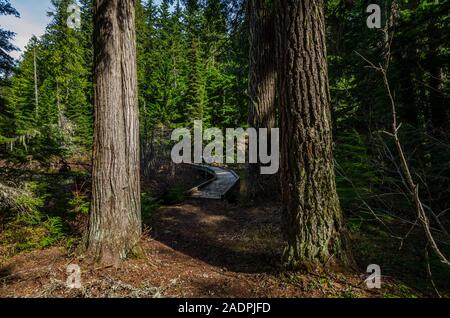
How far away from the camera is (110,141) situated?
3773 mm

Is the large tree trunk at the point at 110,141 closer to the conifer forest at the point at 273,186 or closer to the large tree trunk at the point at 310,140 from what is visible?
the conifer forest at the point at 273,186

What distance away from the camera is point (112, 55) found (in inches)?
149

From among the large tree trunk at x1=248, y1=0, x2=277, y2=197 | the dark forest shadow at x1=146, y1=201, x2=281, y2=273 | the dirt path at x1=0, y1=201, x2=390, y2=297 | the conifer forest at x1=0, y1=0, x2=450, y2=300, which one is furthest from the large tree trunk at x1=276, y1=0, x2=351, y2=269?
the large tree trunk at x1=248, y1=0, x2=277, y2=197

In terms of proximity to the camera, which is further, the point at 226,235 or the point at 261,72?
the point at 261,72

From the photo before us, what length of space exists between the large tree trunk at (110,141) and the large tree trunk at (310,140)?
8.09 ft

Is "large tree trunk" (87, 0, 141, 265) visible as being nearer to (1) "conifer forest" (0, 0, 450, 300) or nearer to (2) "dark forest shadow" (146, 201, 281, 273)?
(1) "conifer forest" (0, 0, 450, 300)

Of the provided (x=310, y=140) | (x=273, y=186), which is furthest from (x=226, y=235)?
(x=310, y=140)

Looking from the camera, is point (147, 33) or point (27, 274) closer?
point (27, 274)

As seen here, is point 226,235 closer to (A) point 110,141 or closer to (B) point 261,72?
(A) point 110,141

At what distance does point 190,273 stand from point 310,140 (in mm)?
2442

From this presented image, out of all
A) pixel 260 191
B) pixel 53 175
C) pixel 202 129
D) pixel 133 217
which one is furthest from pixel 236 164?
pixel 133 217
